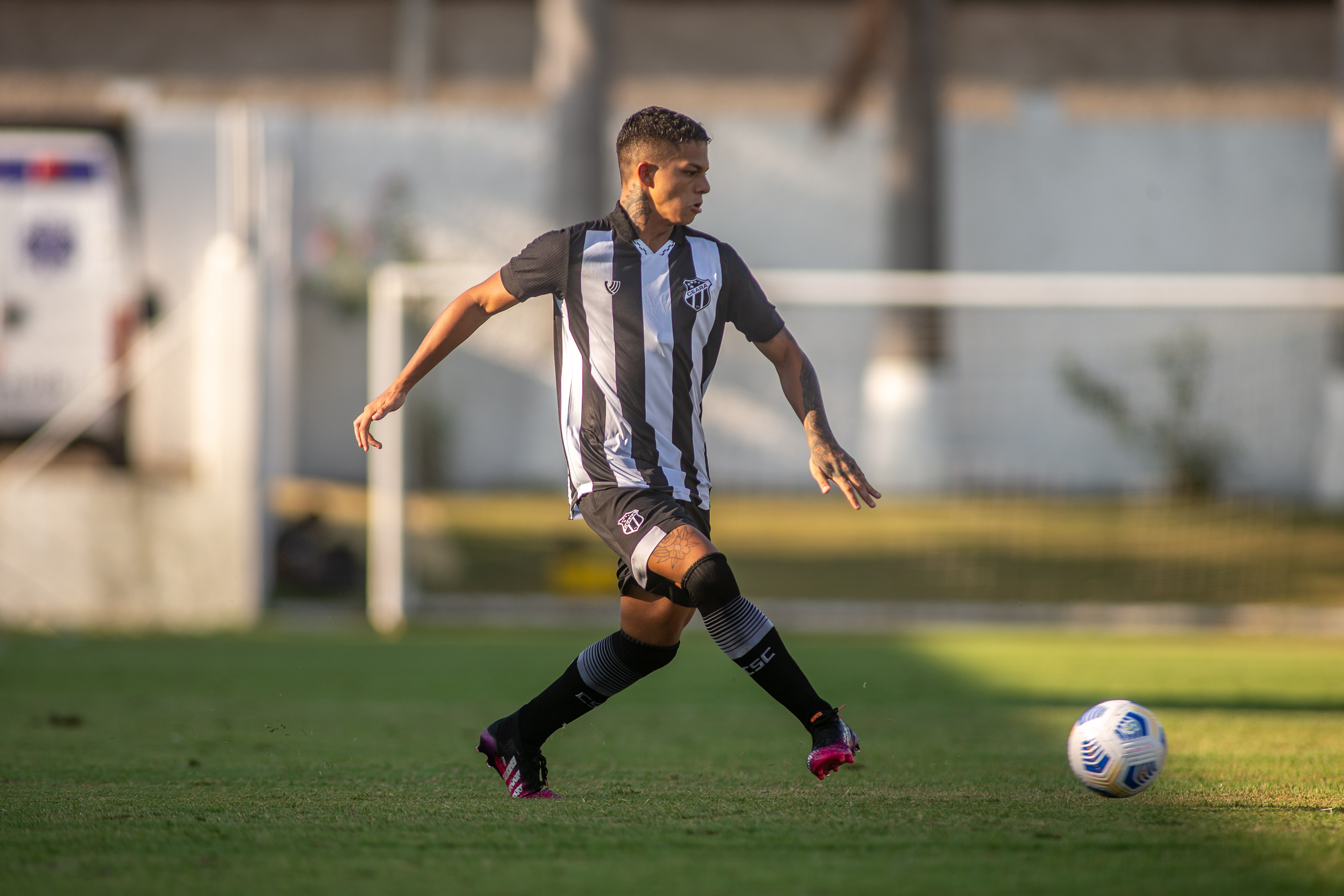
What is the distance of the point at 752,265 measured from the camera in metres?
18.0

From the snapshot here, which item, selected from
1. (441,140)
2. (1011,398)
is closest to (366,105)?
(441,140)

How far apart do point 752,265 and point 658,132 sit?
1432 centimetres

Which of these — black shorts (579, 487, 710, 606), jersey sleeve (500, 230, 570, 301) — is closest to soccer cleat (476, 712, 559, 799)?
black shorts (579, 487, 710, 606)

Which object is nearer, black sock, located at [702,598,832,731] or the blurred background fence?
black sock, located at [702,598,832,731]

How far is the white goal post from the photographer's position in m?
9.75

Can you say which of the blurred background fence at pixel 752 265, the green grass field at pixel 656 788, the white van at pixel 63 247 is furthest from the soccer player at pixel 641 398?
the white van at pixel 63 247

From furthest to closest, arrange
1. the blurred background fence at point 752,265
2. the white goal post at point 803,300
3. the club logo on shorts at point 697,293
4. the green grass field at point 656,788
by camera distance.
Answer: the blurred background fence at point 752,265 → the white goal post at point 803,300 → the club logo on shorts at point 697,293 → the green grass field at point 656,788

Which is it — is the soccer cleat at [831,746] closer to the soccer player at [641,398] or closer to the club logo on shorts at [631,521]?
the soccer player at [641,398]

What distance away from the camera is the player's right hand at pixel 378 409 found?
151 inches

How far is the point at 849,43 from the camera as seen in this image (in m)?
19.8

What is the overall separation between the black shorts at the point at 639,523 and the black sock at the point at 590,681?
197mm

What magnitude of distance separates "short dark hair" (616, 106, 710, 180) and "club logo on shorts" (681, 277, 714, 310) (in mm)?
364

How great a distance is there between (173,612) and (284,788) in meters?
6.01

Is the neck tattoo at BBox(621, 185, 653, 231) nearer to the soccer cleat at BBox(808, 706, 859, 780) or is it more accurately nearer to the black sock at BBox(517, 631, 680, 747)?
the black sock at BBox(517, 631, 680, 747)
